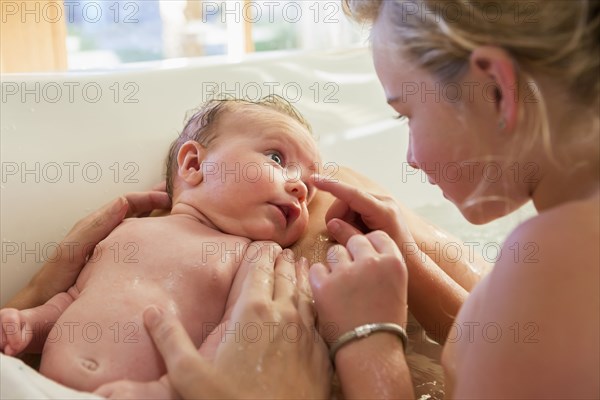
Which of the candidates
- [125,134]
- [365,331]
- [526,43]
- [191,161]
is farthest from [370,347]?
[125,134]

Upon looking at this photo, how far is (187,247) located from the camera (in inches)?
43.9

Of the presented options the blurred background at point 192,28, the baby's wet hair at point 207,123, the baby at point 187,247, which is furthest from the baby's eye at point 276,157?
the blurred background at point 192,28

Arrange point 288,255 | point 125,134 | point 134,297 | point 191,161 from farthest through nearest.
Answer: point 125,134 → point 191,161 → point 288,255 → point 134,297

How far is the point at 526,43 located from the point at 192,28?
292 cm

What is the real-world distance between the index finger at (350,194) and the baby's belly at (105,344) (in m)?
0.29

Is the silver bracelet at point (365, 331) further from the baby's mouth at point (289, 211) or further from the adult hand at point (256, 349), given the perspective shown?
the baby's mouth at point (289, 211)

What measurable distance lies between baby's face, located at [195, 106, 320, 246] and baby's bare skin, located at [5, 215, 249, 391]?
4 centimetres

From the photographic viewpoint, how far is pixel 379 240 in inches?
40.4

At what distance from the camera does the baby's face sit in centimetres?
117

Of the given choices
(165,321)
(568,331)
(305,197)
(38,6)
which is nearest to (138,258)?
(165,321)

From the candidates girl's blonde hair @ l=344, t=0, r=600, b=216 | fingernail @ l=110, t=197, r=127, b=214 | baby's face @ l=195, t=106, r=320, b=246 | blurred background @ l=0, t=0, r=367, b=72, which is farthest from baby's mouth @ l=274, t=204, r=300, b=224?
blurred background @ l=0, t=0, r=367, b=72

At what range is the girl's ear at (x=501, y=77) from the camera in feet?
2.48

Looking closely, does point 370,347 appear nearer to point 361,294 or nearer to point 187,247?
point 361,294

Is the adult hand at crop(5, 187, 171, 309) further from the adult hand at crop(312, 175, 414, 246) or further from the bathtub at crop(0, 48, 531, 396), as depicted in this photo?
the adult hand at crop(312, 175, 414, 246)
